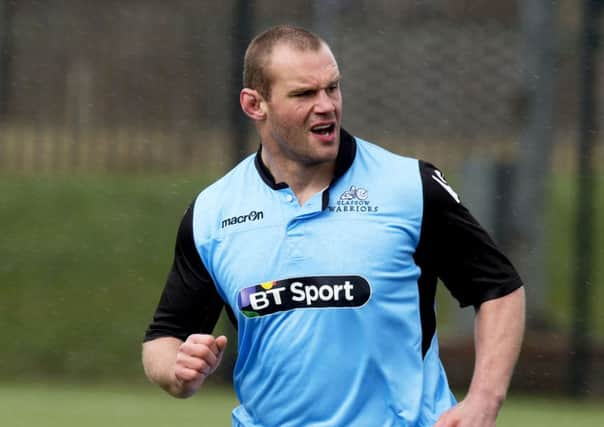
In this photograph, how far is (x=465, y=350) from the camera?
8.65 meters

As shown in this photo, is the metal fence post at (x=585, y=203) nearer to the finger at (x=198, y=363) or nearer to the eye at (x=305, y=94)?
the eye at (x=305, y=94)

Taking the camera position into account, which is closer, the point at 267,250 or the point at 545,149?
the point at 267,250

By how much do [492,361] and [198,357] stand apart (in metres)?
0.76

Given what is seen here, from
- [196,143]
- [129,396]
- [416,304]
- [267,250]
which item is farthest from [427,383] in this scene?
[196,143]

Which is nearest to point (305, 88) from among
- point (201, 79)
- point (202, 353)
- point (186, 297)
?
point (186, 297)

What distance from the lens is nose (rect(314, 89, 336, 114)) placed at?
3859mm

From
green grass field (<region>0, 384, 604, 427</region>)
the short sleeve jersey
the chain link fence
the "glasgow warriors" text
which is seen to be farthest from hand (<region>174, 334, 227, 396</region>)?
the chain link fence

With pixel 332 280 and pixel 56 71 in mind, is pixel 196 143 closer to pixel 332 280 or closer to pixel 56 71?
pixel 56 71

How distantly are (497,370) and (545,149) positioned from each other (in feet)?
17.5

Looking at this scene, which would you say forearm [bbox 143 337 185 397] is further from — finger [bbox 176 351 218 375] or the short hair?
the short hair

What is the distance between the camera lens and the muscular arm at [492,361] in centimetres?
362

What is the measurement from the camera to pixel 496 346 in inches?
145

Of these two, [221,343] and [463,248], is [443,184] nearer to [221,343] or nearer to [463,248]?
[463,248]

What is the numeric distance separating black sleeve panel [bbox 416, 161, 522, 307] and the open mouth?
11.2 inches
